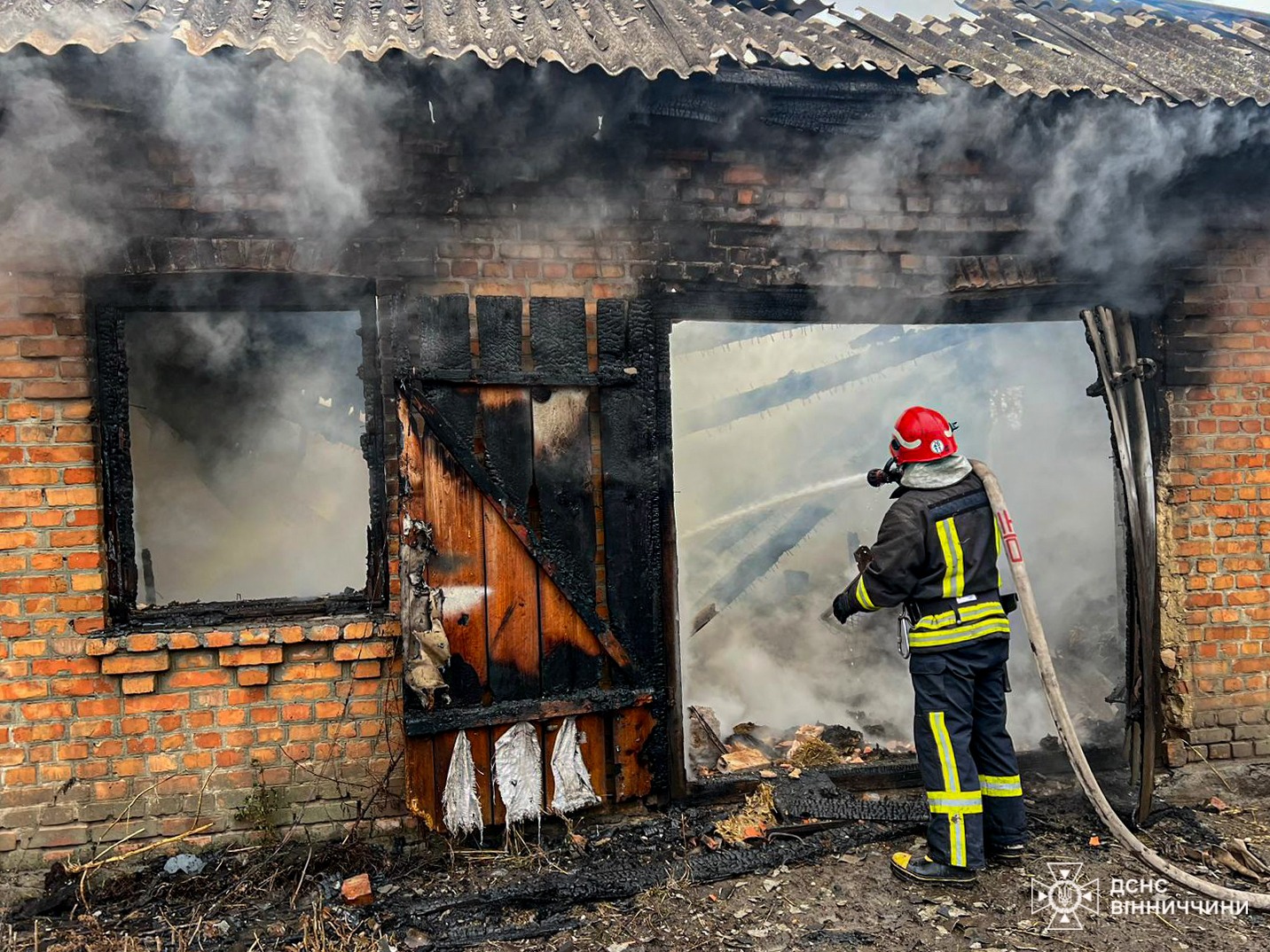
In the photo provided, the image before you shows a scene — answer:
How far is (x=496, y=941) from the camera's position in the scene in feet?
10.8

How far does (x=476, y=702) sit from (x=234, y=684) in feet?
3.69

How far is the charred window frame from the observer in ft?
12.1

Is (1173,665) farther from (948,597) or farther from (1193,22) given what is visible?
(1193,22)

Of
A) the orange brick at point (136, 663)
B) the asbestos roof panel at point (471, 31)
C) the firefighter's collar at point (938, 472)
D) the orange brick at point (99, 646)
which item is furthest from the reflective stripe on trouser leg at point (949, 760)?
the orange brick at point (99, 646)

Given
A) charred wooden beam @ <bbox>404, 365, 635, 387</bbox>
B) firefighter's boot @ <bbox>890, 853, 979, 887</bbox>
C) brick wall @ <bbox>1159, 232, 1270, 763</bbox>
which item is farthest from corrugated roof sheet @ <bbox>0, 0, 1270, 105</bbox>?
firefighter's boot @ <bbox>890, 853, 979, 887</bbox>

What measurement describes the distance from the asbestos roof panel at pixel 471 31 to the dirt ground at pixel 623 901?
11.3 ft

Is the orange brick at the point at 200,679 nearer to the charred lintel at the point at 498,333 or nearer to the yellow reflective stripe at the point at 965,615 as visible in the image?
the charred lintel at the point at 498,333

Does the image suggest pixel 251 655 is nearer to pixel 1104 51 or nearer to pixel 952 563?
pixel 952 563

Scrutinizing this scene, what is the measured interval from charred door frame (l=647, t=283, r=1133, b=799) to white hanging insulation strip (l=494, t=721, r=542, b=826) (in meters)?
0.74

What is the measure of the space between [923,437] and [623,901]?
8.22ft

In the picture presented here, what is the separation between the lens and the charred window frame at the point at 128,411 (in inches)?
145

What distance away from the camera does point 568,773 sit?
3.91 m

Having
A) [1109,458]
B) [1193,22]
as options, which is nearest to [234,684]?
[1109,458]

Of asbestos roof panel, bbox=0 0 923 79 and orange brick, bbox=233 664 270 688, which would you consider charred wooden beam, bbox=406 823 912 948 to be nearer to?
orange brick, bbox=233 664 270 688
